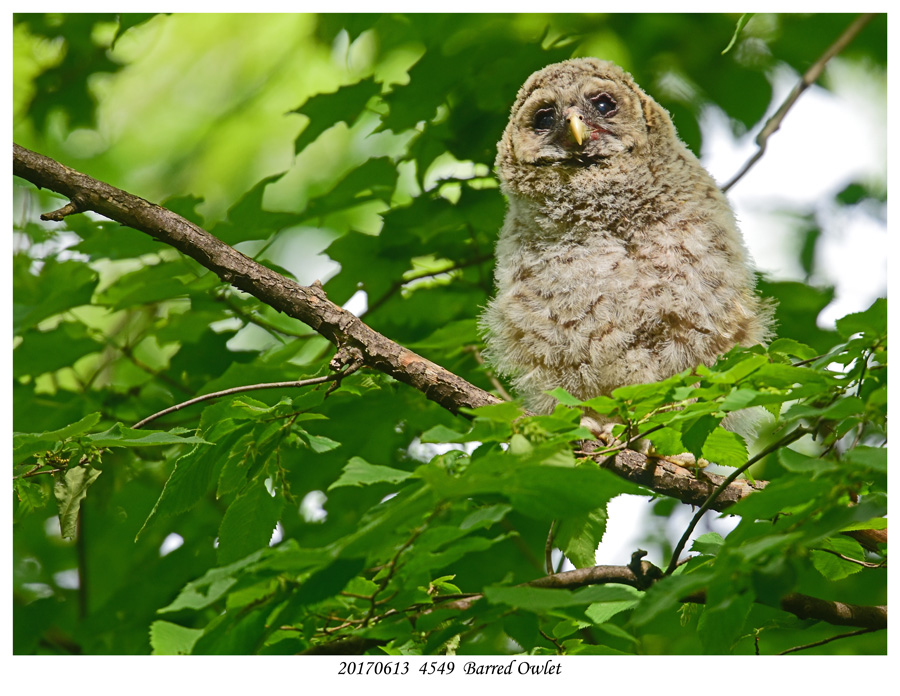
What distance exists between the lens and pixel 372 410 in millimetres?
2385

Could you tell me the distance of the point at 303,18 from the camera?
3.79 meters

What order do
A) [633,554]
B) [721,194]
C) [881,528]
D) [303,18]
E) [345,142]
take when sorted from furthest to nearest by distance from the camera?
[345,142], [303,18], [721,194], [881,528], [633,554]

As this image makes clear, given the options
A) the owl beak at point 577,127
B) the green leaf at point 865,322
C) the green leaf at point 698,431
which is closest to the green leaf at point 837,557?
the green leaf at point 698,431

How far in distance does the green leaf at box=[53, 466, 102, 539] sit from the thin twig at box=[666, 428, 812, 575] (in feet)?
3.53

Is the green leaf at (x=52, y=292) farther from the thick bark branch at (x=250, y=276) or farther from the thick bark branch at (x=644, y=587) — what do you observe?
the thick bark branch at (x=644, y=587)

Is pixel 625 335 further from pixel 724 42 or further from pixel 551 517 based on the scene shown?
pixel 724 42

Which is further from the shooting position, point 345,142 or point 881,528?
point 345,142

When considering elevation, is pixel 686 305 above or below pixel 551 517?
above

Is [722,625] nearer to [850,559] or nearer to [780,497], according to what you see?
[780,497]

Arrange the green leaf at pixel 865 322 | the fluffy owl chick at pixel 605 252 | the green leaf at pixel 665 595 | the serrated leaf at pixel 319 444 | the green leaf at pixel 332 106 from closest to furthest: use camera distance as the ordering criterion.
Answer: the green leaf at pixel 665 595, the green leaf at pixel 865 322, the serrated leaf at pixel 319 444, the fluffy owl chick at pixel 605 252, the green leaf at pixel 332 106

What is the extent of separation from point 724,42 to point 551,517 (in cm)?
274

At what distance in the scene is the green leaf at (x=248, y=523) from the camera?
142 cm

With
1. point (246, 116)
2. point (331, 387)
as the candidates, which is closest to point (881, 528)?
point (331, 387)

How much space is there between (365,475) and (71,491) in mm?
680
